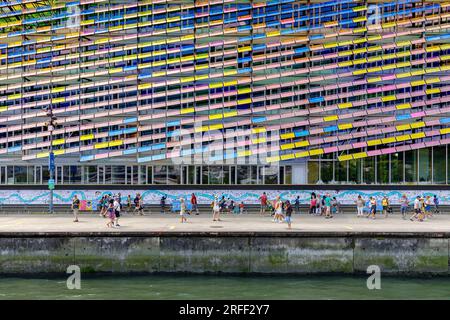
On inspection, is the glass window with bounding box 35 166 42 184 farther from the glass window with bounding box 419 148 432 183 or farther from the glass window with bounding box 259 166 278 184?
the glass window with bounding box 419 148 432 183

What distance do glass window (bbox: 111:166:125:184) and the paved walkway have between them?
45.0 feet

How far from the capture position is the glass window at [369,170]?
52656 mm

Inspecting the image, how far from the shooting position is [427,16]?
52.4 meters

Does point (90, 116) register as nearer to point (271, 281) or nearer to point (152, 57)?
point (152, 57)

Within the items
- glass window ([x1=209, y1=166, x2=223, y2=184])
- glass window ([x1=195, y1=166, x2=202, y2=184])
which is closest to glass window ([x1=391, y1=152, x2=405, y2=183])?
glass window ([x1=209, y1=166, x2=223, y2=184])

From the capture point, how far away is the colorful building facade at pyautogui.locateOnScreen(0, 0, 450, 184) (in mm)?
52188

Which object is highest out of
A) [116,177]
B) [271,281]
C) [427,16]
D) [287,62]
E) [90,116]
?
[427,16]

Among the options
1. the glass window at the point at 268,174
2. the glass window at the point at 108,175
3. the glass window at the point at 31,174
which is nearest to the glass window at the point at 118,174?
the glass window at the point at 108,175

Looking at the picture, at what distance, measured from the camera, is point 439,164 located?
2082 inches

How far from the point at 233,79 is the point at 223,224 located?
23.0m
